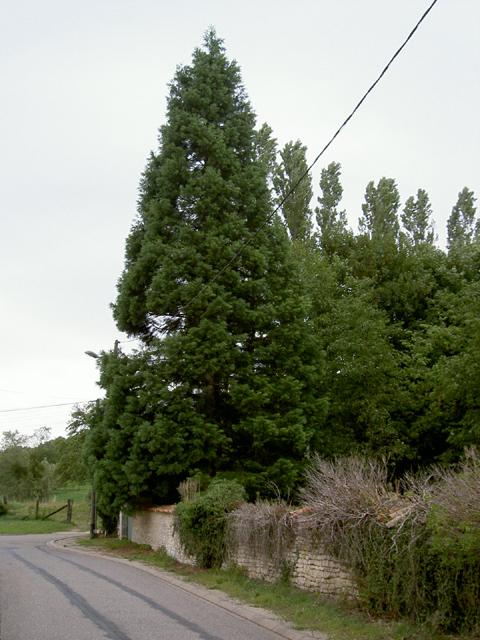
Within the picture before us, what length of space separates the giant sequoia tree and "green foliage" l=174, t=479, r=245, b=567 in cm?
282

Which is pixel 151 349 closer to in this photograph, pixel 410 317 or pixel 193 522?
pixel 193 522

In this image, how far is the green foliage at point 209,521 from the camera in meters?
13.0

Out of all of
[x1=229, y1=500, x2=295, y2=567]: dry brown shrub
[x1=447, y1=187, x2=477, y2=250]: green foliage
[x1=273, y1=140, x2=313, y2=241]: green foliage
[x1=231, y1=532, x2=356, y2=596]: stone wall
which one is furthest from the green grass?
[x1=447, y1=187, x2=477, y2=250]: green foliage

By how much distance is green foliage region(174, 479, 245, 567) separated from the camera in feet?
42.7

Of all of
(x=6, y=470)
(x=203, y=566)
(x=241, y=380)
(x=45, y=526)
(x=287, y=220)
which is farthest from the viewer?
(x=6, y=470)

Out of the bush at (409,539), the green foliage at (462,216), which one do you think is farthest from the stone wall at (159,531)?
the green foliage at (462,216)

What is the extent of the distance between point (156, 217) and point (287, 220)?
46.3 feet

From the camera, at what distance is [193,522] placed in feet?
45.7

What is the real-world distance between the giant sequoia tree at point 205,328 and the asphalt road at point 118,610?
13.9 feet

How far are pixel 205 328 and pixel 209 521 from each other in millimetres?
6263

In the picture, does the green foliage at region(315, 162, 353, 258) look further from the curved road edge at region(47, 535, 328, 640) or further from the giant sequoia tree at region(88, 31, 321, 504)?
the curved road edge at region(47, 535, 328, 640)

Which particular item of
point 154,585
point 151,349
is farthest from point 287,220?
point 154,585

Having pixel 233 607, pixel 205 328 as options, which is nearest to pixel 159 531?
pixel 205 328

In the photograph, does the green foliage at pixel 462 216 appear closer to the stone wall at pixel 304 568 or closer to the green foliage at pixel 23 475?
the stone wall at pixel 304 568
